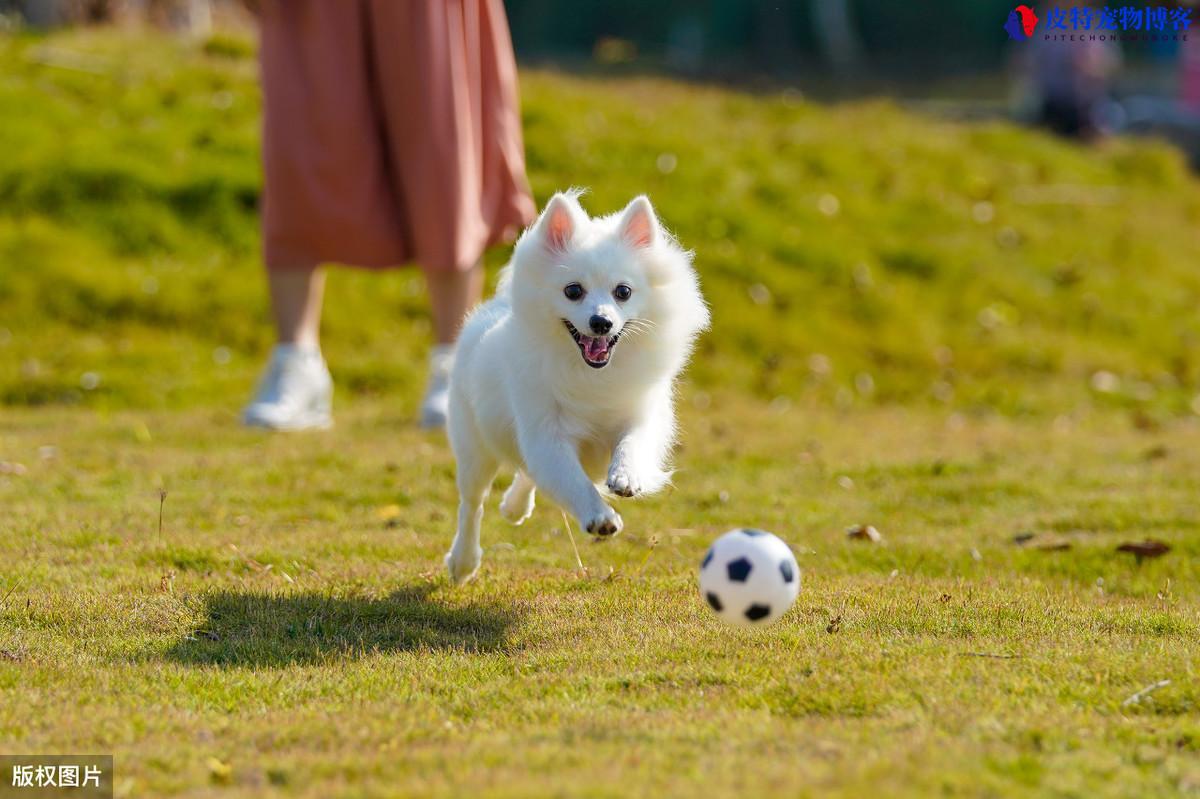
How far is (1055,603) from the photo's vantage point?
4977 millimetres

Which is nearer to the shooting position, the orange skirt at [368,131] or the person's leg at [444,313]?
the orange skirt at [368,131]

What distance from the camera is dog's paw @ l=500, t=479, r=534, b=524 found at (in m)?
5.48

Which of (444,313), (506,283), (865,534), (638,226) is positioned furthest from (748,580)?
(444,313)

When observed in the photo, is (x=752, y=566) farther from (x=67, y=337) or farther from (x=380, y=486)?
(x=67, y=337)

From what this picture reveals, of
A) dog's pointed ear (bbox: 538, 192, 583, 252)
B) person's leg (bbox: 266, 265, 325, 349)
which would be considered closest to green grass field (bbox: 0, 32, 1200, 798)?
person's leg (bbox: 266, 265, 325, 349)

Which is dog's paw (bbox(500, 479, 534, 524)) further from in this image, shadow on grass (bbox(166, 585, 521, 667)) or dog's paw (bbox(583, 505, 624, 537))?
dog's paw (bbox(583, 505, 624, 537))

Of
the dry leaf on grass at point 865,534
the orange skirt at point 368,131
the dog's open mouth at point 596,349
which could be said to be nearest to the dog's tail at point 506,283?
the dog's open mouth at point 596,349

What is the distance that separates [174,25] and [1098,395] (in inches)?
372

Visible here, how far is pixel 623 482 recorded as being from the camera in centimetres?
456

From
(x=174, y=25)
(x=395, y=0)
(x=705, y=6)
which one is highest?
(x=395, y=0)

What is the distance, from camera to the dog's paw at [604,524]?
4.38m

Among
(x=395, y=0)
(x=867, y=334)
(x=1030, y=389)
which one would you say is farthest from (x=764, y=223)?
(x=395, y=0)

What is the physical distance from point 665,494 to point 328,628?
255 centimetres

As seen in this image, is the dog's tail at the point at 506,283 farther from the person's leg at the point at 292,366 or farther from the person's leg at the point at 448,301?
the person's leg at the point at 292,366
